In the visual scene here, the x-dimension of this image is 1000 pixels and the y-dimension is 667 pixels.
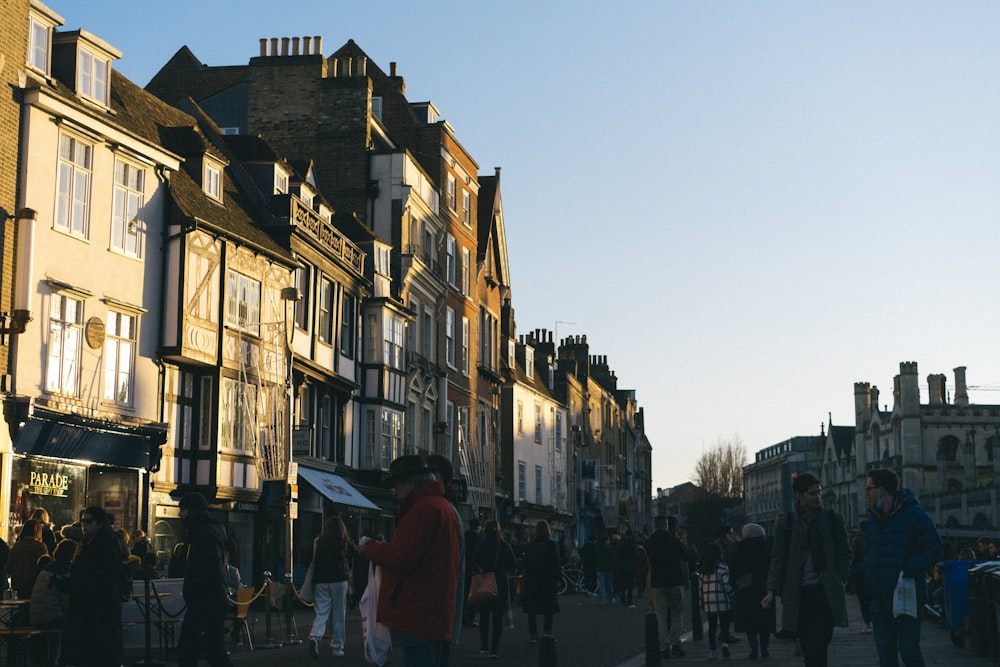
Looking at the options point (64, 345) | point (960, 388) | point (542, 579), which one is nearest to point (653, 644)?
point (542, 579)

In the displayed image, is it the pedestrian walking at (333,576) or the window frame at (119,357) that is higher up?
the window frame at (119,357)

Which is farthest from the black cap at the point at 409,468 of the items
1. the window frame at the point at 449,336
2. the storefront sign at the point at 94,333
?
the window frame at the point at 449,336

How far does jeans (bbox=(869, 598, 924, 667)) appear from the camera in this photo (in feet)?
31.5

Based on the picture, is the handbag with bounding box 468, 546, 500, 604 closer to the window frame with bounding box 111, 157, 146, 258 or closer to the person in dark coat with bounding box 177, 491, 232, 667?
the person in dark coat with bounding box 177, 491, 232, 667

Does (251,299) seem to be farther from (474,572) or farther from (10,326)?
(474,572)

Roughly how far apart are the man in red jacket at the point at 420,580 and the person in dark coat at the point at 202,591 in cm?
353

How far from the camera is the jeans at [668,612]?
16.5 metres

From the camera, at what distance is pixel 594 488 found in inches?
2894

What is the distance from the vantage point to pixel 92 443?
23.6 metres

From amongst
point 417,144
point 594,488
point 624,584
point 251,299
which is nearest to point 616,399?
point 594,488

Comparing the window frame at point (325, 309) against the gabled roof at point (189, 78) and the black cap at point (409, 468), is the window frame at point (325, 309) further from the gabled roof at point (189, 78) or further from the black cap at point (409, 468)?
the black cap at point (409, 468)

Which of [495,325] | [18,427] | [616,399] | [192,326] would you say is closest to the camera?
[18,427]

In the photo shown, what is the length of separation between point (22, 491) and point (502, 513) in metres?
33.9

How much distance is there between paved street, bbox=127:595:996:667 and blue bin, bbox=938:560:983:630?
43 centimetres
